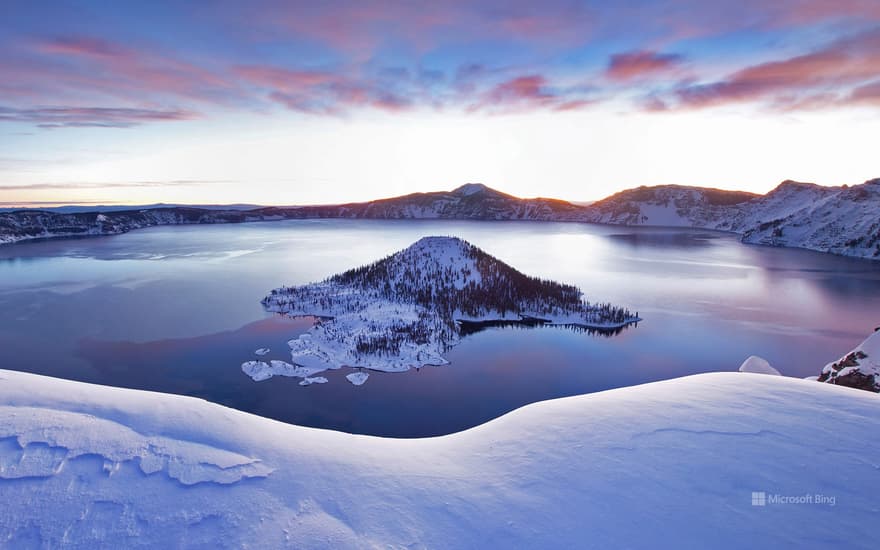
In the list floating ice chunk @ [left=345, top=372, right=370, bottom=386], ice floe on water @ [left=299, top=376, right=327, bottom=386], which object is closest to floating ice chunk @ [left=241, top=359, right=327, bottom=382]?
ice floe on water @ [left=299, top=376, right=327, bottom=386]

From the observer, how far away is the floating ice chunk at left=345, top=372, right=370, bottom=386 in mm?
35431

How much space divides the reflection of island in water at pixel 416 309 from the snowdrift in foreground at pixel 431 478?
91.8 feet

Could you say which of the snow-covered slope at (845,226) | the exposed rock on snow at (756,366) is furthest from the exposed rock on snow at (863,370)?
the snow-covered slope at (845,226)

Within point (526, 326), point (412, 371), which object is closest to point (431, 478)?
point (412, 371)

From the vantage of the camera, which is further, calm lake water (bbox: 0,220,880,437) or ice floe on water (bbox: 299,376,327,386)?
ice floe on water (bbox: 299,376,327,386)

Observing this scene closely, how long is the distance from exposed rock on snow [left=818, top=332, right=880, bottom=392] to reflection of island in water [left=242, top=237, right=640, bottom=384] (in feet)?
102

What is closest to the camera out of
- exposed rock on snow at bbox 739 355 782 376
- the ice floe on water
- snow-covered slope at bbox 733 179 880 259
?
exposed rock on snow at bbox 739 355 782 376

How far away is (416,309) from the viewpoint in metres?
62.7

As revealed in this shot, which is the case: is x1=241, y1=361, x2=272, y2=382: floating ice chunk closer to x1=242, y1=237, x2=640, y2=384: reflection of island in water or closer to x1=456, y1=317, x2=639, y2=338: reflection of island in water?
x1=242, y1=237, x2=640, y2=384: reflection of island in water

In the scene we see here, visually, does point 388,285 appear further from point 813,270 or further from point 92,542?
point 813,270

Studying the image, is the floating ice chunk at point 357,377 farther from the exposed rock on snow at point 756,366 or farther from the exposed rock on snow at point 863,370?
the exposed rock on snow at point 863,370

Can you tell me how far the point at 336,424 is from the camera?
28344 millimetres

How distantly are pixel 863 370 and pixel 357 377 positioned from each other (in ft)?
116

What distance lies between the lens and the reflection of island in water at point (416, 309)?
137 feet
